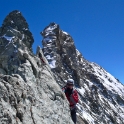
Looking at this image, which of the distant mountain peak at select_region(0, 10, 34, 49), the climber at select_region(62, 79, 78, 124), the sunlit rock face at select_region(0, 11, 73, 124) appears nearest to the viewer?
the sunlit rock face at select_region(0, 11, 73, 124)

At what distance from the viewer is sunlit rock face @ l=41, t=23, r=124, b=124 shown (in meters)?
85.2

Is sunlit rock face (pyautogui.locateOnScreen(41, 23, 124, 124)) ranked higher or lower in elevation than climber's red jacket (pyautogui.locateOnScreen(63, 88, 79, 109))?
higher

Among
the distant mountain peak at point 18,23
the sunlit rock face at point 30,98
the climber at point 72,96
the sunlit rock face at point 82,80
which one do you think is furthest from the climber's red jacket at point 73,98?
the distant mountain peak at point 18,23

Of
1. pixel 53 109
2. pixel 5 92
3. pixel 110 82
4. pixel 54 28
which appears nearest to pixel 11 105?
pixel 5 92

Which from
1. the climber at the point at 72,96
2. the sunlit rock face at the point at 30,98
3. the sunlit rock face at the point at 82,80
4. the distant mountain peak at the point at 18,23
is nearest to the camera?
the sunlit rock face at the point at 30,98

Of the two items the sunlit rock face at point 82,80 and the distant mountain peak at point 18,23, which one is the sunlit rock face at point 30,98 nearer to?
the sunlit rock face at point 82,80

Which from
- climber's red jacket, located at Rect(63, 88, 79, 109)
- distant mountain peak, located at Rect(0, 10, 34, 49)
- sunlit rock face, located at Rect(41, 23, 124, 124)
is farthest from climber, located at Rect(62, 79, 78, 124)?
distant mountain peak, located at Rect(0, 10, 34, 49)

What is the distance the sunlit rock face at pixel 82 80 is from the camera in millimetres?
85200

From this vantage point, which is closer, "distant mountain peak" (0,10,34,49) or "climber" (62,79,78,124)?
"climber" (62,79,78,124)

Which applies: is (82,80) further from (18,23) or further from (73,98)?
(73,98)

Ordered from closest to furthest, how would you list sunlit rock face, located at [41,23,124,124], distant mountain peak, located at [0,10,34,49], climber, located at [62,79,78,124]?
climber, located at [62,79,78,124]
distant mountain peak, located at [0,10,34,49]
sunlit rock face, located at [41,23,124,124]

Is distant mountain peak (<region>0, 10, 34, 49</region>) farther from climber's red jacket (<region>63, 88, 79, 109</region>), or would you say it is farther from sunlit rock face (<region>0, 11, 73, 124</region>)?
sunlit rock face (<region>0, 11, 73, 124</region>)

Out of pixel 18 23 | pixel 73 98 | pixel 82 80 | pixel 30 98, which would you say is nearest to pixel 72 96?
pixel 73 98

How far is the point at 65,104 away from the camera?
12.7 metres
